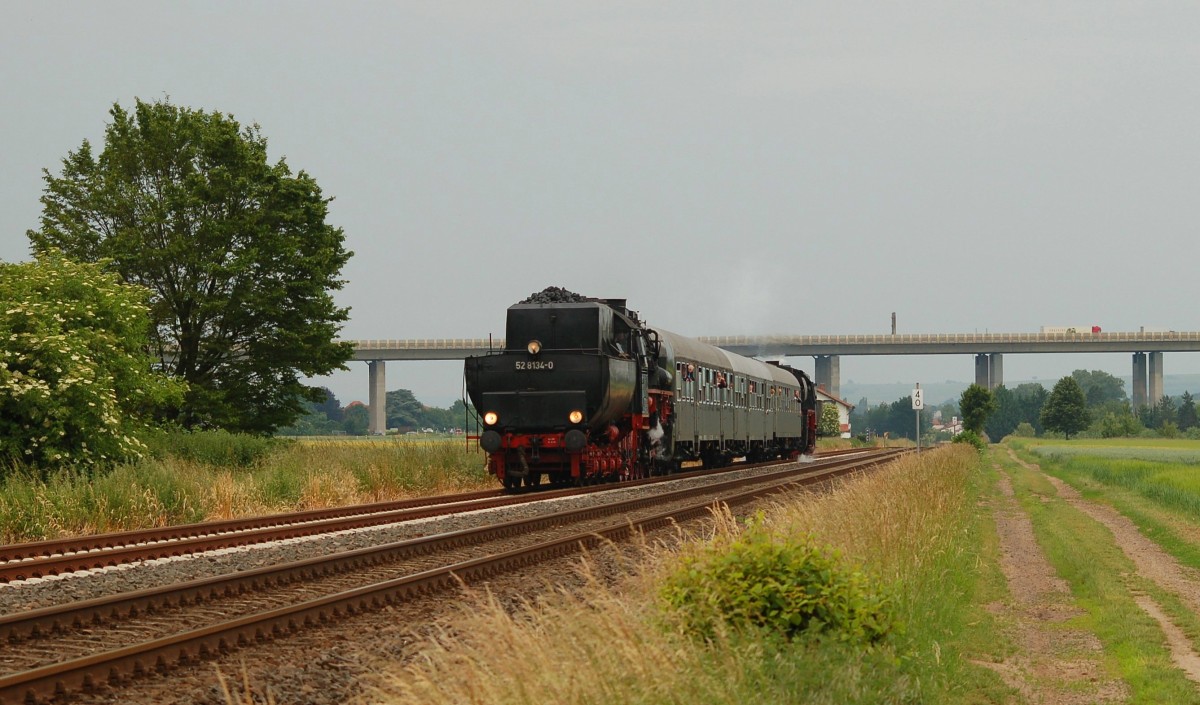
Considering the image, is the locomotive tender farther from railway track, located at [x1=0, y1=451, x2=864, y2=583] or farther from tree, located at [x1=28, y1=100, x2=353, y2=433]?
tree, located at [x1=28, y1=100, x2=353, y2=433]

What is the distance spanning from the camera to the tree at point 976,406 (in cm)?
9162

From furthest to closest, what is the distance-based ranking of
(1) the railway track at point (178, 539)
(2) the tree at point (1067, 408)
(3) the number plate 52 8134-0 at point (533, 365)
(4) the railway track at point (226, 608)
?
(2) the tree at point (1067, 408), (3) the number plate 52 8134-0 at point (533, 365), (1) the railway track at point (178, 539), (4) the railway track at point (226, 608)

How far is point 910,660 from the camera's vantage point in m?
7.65

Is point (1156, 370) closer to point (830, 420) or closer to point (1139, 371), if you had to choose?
point (1139, 371)

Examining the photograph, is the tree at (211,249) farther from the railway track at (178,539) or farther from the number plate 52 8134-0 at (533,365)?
the railway track at (178,539)

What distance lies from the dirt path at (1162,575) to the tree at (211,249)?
70.5 feet

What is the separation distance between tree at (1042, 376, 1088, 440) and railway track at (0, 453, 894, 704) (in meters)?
141

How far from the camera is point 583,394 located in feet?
84.4

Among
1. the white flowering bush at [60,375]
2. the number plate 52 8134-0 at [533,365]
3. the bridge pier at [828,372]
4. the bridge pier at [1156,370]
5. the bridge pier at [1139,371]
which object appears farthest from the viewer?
the bridge pier at [1139,371]

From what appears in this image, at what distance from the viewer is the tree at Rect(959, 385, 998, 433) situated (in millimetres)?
91625

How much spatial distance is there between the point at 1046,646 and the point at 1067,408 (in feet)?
477

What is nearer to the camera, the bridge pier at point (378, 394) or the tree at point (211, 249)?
the tree at point (211, 249)

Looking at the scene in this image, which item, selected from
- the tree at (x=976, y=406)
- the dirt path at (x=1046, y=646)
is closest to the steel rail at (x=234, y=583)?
the dirt path at (x=1046, y=646)

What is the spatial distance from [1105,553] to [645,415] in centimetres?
1223
